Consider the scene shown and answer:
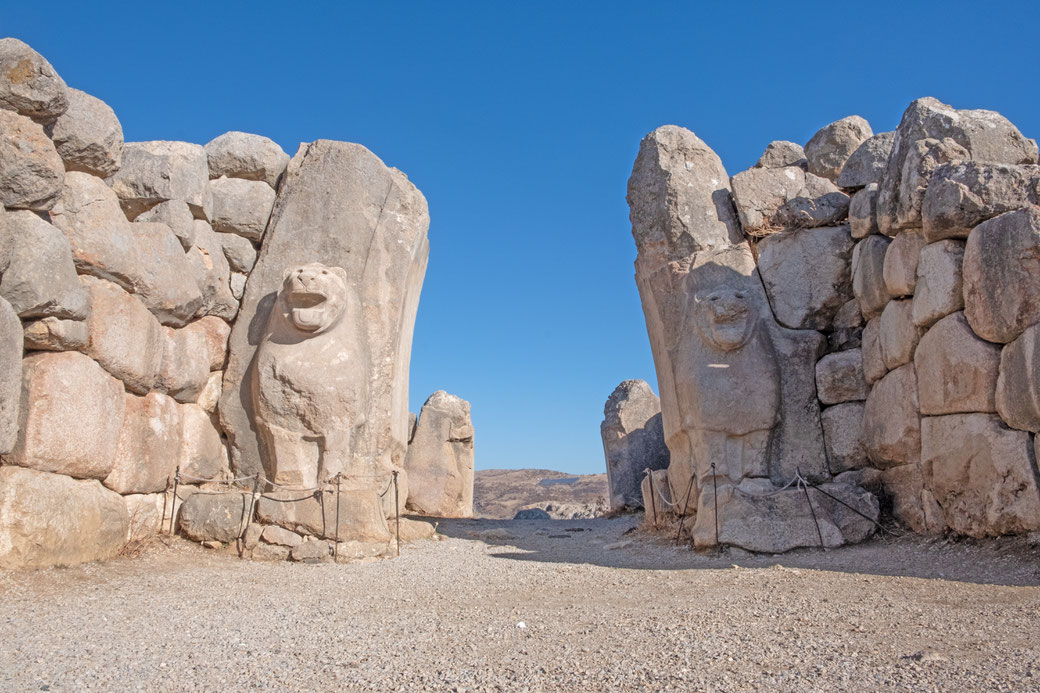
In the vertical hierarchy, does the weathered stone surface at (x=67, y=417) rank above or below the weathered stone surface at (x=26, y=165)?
below

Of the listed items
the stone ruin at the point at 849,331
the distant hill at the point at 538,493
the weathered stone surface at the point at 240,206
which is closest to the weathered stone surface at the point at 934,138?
the stone ruin at the point at 849,331

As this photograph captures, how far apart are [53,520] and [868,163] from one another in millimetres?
6947

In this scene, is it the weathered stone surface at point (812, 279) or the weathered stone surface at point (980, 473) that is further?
the weathered stone surface at point (812, 279)

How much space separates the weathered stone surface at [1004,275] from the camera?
513 centimetres

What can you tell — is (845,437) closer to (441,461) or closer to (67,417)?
(441,461)

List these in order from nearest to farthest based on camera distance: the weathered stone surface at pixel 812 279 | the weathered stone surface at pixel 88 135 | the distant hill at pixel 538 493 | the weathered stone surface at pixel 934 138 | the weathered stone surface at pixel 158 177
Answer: the weathered stone surface at pixel 88 135
the weathered stone surface at pixel 934 138
the weathered stone surface at pixel 158 177
the weathered stone surface at pixel 812 279
the distant hill at pixel 538 493

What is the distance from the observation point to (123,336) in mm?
5758

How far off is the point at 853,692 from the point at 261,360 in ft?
17.2

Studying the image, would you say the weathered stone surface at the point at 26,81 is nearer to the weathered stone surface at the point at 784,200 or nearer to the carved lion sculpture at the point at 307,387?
the carved lion sculpture at the point at 307,387

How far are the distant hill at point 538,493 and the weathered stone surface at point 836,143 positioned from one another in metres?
7.33

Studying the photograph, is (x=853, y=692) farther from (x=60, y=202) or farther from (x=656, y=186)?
(x=656, y=186)

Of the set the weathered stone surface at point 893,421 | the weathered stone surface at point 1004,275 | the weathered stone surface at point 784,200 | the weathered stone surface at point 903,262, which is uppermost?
the weathered stone surface at point 784,200

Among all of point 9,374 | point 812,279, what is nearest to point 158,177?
point 9,374

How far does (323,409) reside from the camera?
6.76 metres
